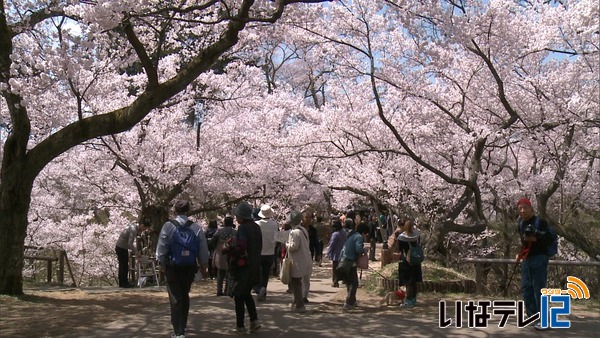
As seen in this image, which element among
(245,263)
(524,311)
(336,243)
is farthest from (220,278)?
(524,311)

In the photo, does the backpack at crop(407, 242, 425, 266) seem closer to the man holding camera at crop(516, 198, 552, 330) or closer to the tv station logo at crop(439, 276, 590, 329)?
the tv station logo at crop(439, 276, 590, 329)

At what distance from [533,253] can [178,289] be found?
12.8 ft

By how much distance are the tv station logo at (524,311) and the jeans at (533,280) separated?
82 millimetres

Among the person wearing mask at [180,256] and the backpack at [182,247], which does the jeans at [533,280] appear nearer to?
the person wearing mask at [180,256]

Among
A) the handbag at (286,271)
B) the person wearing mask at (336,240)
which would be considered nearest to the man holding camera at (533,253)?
the handbag at (286,271)

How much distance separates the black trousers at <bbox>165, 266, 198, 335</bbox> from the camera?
5922 mm

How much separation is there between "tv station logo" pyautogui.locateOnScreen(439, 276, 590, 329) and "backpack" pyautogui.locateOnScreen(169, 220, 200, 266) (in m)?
3.14

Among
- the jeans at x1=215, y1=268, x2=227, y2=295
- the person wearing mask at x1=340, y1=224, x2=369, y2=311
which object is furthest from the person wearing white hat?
the person wearing mask at x1=340, y1=224, x2=369, y2=311

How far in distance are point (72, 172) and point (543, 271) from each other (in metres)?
14.7

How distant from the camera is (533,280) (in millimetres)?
6504

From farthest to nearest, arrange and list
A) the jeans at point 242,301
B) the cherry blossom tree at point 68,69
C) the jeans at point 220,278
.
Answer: the jeans at point 220,278 → the cherry blossom tree at point 68,69 → the jeans at point 242,301

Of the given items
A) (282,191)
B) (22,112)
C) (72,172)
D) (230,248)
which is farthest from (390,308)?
(72,172)

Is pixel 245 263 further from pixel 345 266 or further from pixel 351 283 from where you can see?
pixel 351 283

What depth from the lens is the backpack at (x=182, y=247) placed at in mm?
5852
